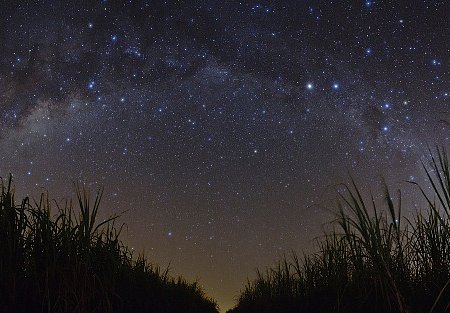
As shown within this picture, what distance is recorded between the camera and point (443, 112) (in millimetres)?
2510

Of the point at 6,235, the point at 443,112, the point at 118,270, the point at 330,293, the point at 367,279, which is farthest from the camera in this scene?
the point at 330,293

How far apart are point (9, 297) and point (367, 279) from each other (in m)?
3.11

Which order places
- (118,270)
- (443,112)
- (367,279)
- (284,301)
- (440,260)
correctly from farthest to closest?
(284,301) < (118,270) < (367,279) < (440,260) < (443,112)

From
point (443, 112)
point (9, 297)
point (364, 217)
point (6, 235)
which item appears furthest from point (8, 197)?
point (443, 112)

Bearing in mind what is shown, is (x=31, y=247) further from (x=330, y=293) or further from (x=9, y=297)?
(x=330, y=293)

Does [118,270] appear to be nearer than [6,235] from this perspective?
No

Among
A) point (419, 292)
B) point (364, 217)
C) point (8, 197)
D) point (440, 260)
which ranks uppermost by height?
point (8, 197)

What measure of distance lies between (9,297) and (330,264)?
3439 mm

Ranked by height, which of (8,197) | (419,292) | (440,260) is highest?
(8,197)

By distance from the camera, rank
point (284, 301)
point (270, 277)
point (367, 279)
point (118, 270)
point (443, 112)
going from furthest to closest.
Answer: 1. point (270, 277)
2. point (284, 301)
3. point (118, 270)
4. point (367, 279)
5. point (443, 112)

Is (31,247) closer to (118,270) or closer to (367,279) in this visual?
(118,270)

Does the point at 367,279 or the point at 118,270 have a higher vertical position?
the point at 118,270

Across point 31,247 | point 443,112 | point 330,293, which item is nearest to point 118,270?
point 31,247

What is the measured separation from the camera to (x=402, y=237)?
12.6 ft
